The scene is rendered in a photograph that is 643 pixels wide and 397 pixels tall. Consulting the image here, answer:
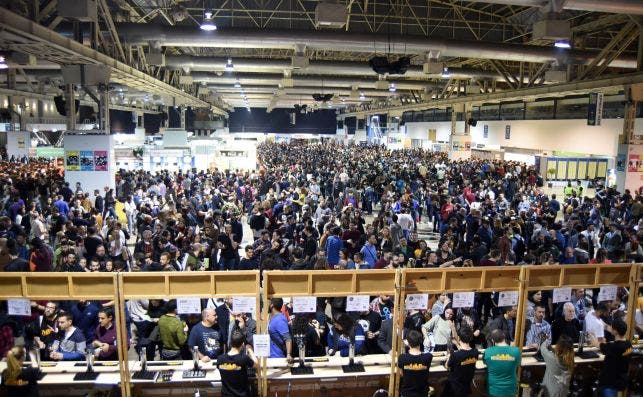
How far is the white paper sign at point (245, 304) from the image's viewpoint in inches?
225

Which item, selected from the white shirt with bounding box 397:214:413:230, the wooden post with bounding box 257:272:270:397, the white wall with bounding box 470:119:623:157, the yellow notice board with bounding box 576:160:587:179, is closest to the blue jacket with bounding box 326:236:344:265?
the white shirt with bounding box 397:214:413:230

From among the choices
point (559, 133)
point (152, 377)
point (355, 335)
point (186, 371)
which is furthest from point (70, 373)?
point (559, 133)

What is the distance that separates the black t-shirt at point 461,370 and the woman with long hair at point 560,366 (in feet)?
3.00

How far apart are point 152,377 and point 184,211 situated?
7.22 meters

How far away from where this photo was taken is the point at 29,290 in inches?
219

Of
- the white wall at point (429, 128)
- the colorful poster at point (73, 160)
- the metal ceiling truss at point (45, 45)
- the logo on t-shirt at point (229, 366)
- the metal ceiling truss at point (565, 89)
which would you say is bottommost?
the logo on t-shirt at point (229, 366)

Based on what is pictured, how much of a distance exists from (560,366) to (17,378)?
218 inches

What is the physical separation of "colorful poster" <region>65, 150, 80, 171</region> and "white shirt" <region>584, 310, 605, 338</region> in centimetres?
1378

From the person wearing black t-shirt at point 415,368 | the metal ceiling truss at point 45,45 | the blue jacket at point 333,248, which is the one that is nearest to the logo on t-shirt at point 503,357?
the person wearing black t-shirt at point 415,368

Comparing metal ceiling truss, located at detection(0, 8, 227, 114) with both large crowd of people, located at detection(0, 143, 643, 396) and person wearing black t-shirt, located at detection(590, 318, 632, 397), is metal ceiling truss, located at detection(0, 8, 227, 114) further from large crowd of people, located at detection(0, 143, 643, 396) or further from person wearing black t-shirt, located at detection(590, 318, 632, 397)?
person wearing black t-shirt, located at detection(590, 318, 632, 397)

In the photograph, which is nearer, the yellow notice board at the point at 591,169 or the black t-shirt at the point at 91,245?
the black t-shirt at the point at 91,245

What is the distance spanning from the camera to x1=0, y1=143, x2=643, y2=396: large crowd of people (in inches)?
240

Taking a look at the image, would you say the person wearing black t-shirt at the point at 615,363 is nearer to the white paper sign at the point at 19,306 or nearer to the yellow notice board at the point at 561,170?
the white paper sign at the point at 19,306

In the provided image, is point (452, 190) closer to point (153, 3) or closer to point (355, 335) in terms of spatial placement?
point (153, 3)
